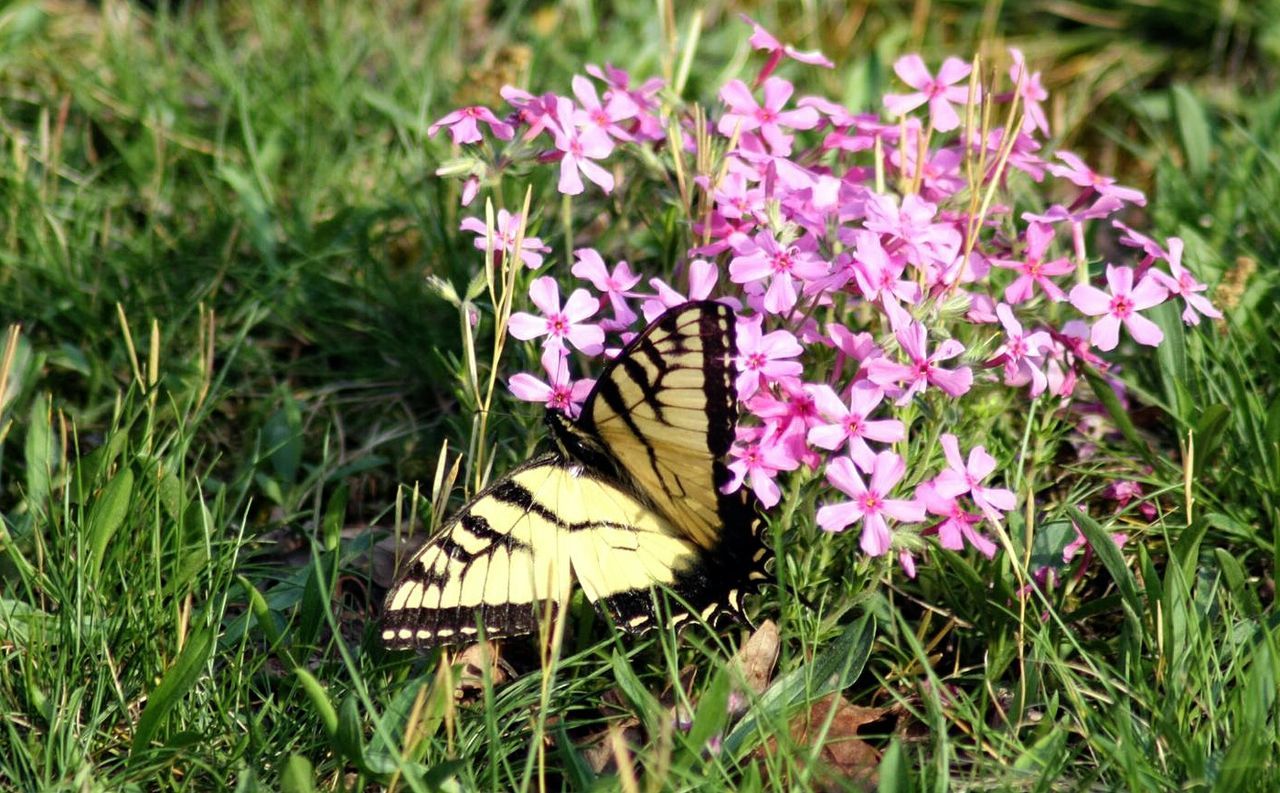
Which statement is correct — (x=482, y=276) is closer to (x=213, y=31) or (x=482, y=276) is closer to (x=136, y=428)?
(x=136, y=428)

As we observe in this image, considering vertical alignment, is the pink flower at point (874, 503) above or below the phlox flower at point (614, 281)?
below

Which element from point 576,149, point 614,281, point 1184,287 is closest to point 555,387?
point 614,281

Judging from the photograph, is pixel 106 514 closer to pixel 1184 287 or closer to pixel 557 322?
pixel 557 322

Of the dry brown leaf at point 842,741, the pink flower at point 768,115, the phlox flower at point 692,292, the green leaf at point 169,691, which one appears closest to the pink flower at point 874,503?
the dry brown leaf at point 842,741

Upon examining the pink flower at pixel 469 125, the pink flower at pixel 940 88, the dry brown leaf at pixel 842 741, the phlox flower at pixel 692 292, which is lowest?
the dry brown leaf at pixel 842 741

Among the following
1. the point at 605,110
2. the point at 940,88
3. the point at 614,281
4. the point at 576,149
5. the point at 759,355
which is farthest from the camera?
the point at 940,88

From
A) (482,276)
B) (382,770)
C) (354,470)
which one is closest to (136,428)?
(354,470)

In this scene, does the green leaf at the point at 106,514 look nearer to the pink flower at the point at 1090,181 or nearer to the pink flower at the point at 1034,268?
the pink flower at the point at 1034,268
